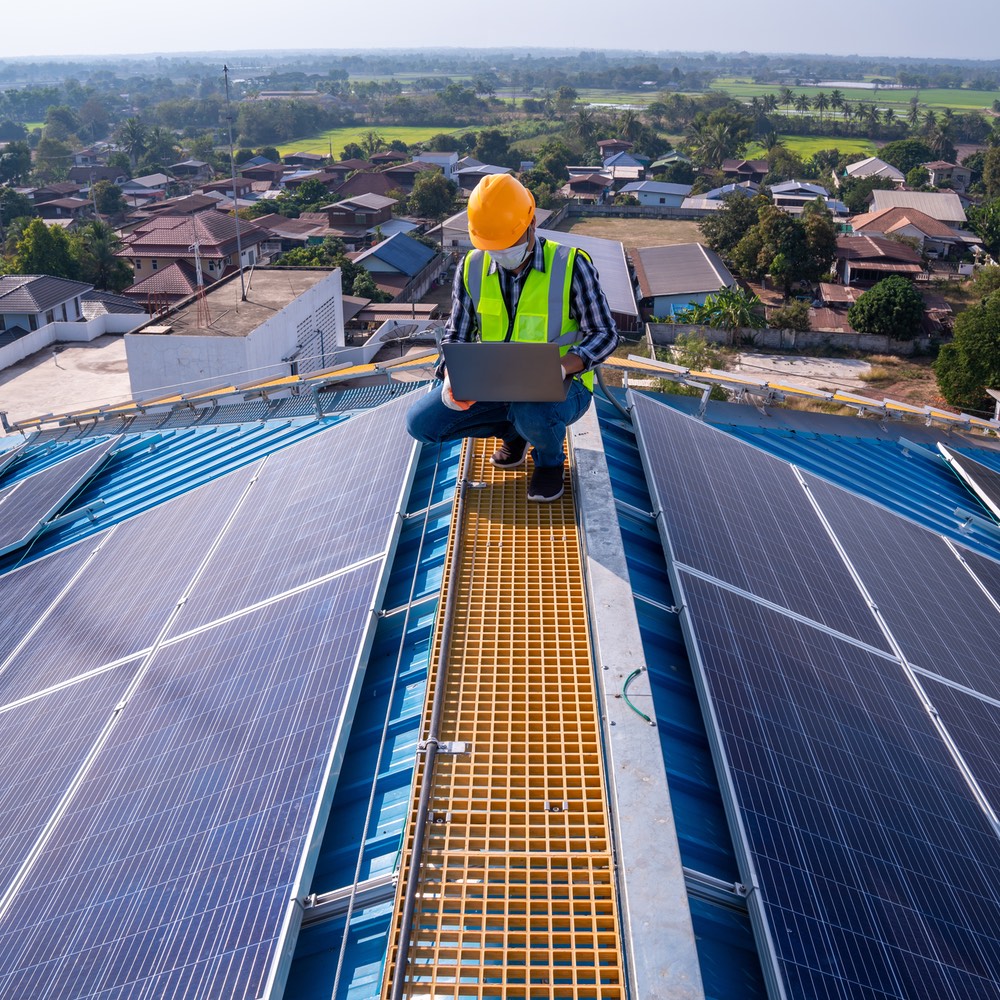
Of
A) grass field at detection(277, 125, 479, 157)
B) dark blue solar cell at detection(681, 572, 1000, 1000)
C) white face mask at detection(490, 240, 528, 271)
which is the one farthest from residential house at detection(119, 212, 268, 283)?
grass field at detection(277, 125, 479, 157)

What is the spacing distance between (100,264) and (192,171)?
65.0 meters

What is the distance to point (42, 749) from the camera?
662cm

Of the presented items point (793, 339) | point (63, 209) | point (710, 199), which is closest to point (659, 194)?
point (710, 199)

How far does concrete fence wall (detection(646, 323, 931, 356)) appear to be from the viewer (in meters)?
45.1

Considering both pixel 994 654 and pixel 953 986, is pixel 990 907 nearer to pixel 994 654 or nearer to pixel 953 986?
pixel 953 986

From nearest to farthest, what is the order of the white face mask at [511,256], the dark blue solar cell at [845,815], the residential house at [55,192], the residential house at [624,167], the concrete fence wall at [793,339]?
1. the dark blue solar cell at [845,815]
2. the white face mask at [511,256]
3. the concrete fence wall at [793,339]
4. the residential house at [55,192]
5. the residential house at [624,167]

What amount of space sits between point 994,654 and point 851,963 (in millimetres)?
4536

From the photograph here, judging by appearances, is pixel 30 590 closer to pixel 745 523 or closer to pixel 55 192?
pixel 745 523

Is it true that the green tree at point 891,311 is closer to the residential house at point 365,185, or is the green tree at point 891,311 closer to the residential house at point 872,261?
the residential house at point 872,261

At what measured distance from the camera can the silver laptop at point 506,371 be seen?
21.5 feet

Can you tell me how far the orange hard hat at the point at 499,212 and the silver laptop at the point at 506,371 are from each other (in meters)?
0.84

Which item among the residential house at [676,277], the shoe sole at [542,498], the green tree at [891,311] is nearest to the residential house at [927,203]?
the residential house at [676,277]

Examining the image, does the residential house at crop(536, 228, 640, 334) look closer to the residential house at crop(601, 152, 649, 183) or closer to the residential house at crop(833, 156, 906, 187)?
the residential house at crop(601, 152, 649, 183)

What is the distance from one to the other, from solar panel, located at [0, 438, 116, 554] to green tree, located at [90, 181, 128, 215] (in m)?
79.9
